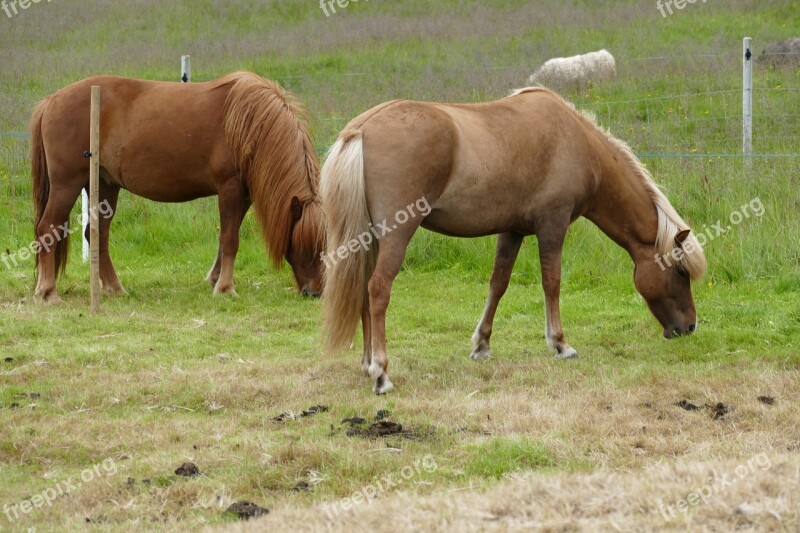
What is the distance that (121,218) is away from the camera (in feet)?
39.5

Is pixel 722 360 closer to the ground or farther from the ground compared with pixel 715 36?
closer to the ground

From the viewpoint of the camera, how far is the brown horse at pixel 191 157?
9062 mm

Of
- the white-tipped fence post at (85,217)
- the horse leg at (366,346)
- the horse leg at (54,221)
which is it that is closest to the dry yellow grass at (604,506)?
the horse leg at (366,346)

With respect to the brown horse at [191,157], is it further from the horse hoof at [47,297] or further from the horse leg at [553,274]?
the horse leg at [553,274]

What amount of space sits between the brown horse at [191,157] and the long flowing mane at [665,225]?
2784 millimetres

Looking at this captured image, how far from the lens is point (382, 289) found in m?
5.91

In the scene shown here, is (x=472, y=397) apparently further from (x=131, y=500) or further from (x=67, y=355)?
(x=67, y=355)

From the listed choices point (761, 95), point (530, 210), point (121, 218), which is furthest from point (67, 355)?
point (761, 95)

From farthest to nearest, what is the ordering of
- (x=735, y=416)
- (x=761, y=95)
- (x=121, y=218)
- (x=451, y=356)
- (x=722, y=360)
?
(x=761, y=95)
(x=121, y=218)
(x=451, y=356)
(x=722, y=360)
(x=735, y=416)

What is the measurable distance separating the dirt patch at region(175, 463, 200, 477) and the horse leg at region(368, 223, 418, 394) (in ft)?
5.28

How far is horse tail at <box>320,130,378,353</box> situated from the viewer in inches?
229

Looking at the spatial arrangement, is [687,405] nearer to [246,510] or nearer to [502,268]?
[502,268]

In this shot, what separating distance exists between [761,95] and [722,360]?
991 cm

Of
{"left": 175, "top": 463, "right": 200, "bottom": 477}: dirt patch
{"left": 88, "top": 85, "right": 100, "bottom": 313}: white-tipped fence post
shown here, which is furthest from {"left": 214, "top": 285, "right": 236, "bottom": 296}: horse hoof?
{"left": 175, "top": 463, "right": 200, "bottom": 477}: dirt patch
